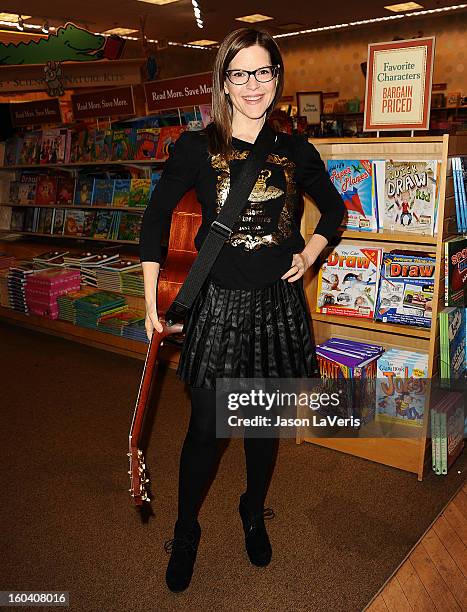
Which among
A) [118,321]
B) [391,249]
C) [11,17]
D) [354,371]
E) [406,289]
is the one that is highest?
[11,17]

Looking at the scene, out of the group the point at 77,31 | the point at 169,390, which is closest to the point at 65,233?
the point at 77,31

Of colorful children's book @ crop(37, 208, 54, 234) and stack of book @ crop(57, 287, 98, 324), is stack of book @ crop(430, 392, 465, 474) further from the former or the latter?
colorful children's book @ crop(37, 208, 54, 234)

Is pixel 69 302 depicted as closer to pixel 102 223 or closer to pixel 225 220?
pixel 102 223

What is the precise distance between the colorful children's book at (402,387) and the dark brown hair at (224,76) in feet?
4.78

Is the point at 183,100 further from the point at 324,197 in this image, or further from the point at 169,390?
the point at 324,197

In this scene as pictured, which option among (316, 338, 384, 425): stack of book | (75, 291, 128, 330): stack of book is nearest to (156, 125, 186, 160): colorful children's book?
(75, 291, 128, 330): stack of book

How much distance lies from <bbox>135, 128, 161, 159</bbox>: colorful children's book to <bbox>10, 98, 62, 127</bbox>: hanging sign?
1218 mm

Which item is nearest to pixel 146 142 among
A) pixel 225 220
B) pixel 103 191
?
pixel 103 191

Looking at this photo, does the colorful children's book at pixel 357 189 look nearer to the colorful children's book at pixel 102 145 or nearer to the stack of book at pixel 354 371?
the stack of book at pixel 354 371

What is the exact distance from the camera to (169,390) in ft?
11.7

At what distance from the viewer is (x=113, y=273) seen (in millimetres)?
4391

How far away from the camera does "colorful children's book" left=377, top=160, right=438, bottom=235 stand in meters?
2.39

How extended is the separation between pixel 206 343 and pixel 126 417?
161cm

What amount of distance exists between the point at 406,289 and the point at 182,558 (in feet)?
4.80
